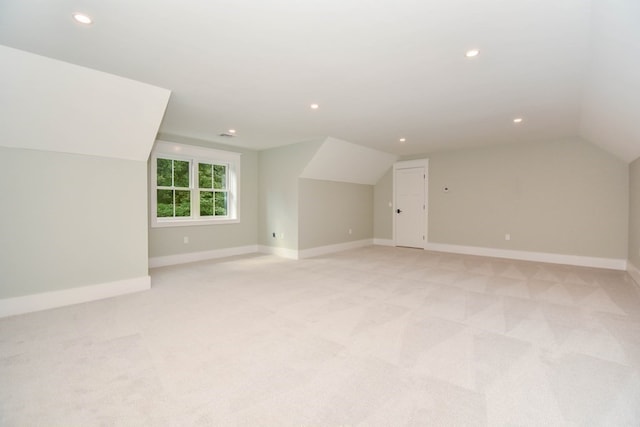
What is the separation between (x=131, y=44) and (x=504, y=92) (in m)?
3.70

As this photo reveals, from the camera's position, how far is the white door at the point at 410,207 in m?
6.86

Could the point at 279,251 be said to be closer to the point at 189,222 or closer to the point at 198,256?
the point at 198,256

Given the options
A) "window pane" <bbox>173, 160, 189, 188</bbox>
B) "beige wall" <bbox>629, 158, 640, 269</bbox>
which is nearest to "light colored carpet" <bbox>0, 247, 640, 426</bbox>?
"beige wall" <bbox>629, 158, 640, 269</bbox>

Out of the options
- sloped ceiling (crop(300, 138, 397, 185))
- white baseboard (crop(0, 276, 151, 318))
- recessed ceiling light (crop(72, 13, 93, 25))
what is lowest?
white baseboard (crop(0, 276, 151, 318))

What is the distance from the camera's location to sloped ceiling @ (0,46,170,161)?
2.52 metres

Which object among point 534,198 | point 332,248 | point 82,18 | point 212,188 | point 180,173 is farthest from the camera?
point 332,248

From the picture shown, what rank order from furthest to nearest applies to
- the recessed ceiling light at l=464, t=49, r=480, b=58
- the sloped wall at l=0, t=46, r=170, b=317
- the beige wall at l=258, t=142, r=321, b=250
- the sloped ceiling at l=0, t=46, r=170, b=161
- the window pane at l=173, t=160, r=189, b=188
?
the beige wall at l=258, t=142, r=321, b=250 → the window pane at l=173, t=160, r=189, b=188 → the sloped wall at l=0, t=46, r=170, b=317 → the sloped ceiling at l=0, t=46, r=170, b=161 → the recessed ceiling light at l=464, t=49, r=480, b=58

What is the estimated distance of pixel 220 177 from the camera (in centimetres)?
597

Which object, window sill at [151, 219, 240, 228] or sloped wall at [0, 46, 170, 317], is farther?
window sill at [151, 219, 240, 228]

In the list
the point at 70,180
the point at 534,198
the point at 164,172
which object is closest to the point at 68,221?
the point at 70,180

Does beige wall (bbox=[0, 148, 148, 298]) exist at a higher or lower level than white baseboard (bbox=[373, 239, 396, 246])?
higher

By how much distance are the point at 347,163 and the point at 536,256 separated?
4104 millimetres

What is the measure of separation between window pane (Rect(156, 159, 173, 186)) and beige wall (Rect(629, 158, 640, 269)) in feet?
24.0

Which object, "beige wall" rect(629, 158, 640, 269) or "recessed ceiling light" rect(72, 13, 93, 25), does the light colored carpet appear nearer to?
"beige wall" rect(629, 158, 640, 269)
